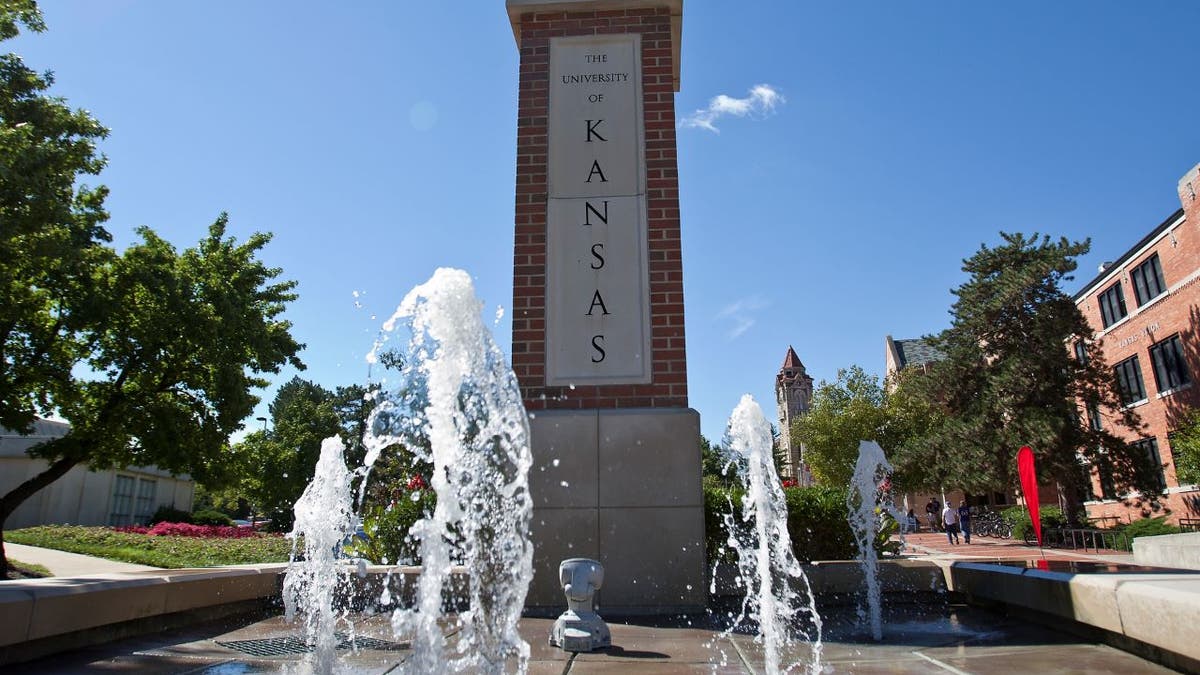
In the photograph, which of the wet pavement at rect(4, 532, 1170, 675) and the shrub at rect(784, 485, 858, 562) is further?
the shrub at rect(784, 485, 858, 562)

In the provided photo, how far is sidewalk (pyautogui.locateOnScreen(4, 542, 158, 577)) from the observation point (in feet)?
42.5

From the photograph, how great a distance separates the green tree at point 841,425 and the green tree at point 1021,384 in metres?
11.0

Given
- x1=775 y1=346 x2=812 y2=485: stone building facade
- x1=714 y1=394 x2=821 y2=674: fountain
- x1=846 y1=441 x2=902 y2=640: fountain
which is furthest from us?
x1=775 y1=346 x2=812 y2=485: stone building facade

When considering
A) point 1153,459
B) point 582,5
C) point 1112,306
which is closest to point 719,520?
point 582,5

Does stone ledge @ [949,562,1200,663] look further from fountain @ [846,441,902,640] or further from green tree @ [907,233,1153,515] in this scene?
green tree @ [907,233,1153,515]

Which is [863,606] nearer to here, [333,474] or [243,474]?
[333,474]

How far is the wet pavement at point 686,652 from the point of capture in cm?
346

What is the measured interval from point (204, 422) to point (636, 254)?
1130 cm

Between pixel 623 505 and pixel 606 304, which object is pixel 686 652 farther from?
pixel 606 304

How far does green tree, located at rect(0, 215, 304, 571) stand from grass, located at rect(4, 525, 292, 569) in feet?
8.34

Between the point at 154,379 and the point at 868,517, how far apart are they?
12.8 m

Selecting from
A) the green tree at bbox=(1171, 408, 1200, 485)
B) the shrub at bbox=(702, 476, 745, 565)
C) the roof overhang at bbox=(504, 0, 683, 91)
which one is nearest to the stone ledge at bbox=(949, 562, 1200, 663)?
the shrub at bbox=(702, 476, 745, 565)

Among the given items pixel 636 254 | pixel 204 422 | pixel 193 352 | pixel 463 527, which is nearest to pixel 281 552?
pixel 204 422

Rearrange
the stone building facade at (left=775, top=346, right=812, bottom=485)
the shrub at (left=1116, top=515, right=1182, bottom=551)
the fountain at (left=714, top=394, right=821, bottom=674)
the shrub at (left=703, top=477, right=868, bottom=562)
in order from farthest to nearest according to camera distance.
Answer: the stone building facade at (left=775, top=346, right=812, bottom=485) < the shrub at (left=1116, top=515, right=1182, bottom=551) < the shrub at (left=703, top=477, right=868, bottom=562) < the fountain at (left=714, top=394, right=821, bottom=674)
